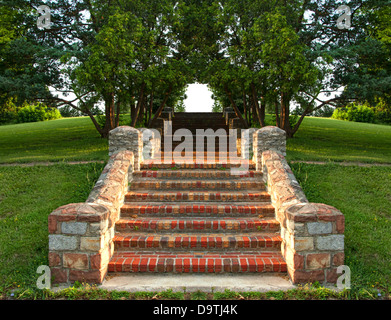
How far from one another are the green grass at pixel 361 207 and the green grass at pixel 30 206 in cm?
454

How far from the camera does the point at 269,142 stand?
7.13 m

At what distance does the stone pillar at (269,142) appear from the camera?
23.3ft

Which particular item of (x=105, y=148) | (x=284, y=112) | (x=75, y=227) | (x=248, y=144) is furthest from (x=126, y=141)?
(x=284, y=112)

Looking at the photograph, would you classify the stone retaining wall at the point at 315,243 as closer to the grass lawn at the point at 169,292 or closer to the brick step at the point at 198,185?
the grass lawn at the point at 169,292

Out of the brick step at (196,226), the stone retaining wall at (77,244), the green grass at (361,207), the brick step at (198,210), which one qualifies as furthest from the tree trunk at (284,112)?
the stone retaining wall at (77,244)

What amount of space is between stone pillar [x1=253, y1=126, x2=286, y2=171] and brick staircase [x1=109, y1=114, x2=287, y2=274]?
1.61 ft

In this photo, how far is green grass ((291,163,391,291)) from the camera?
4.40 meters

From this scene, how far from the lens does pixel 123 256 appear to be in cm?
468

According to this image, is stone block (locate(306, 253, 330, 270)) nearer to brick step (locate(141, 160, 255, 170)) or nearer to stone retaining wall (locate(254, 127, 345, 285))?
stone retaining wall (locate(254, 127, 345, 285))

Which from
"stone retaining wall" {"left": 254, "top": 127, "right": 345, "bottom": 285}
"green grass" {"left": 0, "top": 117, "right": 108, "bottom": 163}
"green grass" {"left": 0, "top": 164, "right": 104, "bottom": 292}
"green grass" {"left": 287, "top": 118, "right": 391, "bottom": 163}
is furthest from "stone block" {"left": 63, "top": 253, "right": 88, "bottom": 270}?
"green grass" {"left": 287, "top": 118, "right": 391, "bottom": 163}

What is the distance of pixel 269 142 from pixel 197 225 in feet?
9.65

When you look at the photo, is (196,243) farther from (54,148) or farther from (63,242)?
(54,148)

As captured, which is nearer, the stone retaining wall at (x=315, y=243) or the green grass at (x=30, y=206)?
the stone retaining wall at (x=315, y=243)

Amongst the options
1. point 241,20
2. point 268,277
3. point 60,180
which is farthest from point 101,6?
point 268,277
